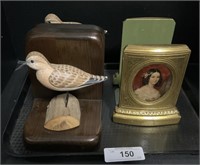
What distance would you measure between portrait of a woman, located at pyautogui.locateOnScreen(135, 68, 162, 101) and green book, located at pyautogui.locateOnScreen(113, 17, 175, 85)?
0.40 ft

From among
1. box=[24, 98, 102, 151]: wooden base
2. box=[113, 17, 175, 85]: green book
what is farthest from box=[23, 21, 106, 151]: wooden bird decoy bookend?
box=[113, 17, 175, 85]: green book

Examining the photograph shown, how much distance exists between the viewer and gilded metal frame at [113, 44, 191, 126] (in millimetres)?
570

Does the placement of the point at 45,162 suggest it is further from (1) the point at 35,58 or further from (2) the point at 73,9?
(2) the point at 73,9

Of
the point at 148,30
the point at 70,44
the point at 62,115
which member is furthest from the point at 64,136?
the point at 148,30

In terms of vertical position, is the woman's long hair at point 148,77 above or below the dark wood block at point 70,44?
below

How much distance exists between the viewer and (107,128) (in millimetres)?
686

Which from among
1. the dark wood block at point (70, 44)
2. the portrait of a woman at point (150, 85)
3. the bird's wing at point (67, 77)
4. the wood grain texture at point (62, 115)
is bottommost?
the wood grain texture at point (62, 115)

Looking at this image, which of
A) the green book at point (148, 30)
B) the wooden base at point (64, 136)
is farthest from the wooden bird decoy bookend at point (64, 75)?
the green book at point (148, 30)

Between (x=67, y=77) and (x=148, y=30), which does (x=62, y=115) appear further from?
(x=148, y=30)

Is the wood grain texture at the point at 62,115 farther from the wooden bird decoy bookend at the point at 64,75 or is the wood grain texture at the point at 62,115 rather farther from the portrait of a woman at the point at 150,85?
the portrait of a woman at the point at 150,85

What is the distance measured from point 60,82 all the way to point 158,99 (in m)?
0.26

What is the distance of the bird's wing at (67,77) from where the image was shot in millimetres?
572

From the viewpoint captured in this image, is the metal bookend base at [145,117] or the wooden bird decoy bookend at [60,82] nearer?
the wooden bird decoy bookend at [60,82]

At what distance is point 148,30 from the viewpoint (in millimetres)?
680
